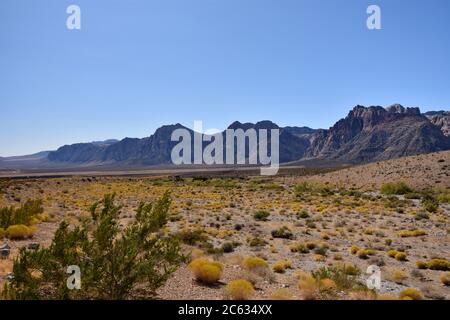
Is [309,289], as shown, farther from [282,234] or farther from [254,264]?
[282,234]

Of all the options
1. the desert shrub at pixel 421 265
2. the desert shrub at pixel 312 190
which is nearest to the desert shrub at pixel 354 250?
the desert shrub at pixel 421 265

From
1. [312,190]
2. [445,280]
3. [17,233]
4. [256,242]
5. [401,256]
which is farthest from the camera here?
[312,190]

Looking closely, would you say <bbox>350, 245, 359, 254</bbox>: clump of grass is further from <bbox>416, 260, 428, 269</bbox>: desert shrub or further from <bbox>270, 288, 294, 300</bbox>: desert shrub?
<bbox>270, 288, 294, 300</bbox>: desert shrub

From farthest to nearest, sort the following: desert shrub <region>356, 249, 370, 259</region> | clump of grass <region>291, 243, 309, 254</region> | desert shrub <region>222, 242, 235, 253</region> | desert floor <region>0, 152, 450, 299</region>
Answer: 1. clump of grass <region>291, 243, 309, 254</region>
2. desert shrub <region>222, 242, 235, 253</region>
3. desert shrub <region>356, 249, 370, 259</region>
4. desert floor <region>0, 152, 450, 299</region>

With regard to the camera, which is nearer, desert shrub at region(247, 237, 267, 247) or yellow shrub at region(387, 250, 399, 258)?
yellow shrub at region(387, 250, 399, 258)

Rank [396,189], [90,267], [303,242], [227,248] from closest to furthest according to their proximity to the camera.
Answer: [90,267] < [227,248] < [303,242] < [396,189]

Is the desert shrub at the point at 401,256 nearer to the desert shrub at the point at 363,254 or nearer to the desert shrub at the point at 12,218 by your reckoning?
the desert shrub at the point at 363,254

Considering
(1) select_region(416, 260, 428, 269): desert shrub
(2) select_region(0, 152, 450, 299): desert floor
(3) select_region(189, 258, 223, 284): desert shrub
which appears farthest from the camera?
(1) select_region(416, 260, 428, 269): desert shrub

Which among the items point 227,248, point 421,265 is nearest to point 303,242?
point 227,248

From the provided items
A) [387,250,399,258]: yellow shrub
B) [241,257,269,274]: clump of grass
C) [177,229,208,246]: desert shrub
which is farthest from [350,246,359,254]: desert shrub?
[177,229,208,246]: desert shrub

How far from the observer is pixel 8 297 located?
23.9ft
